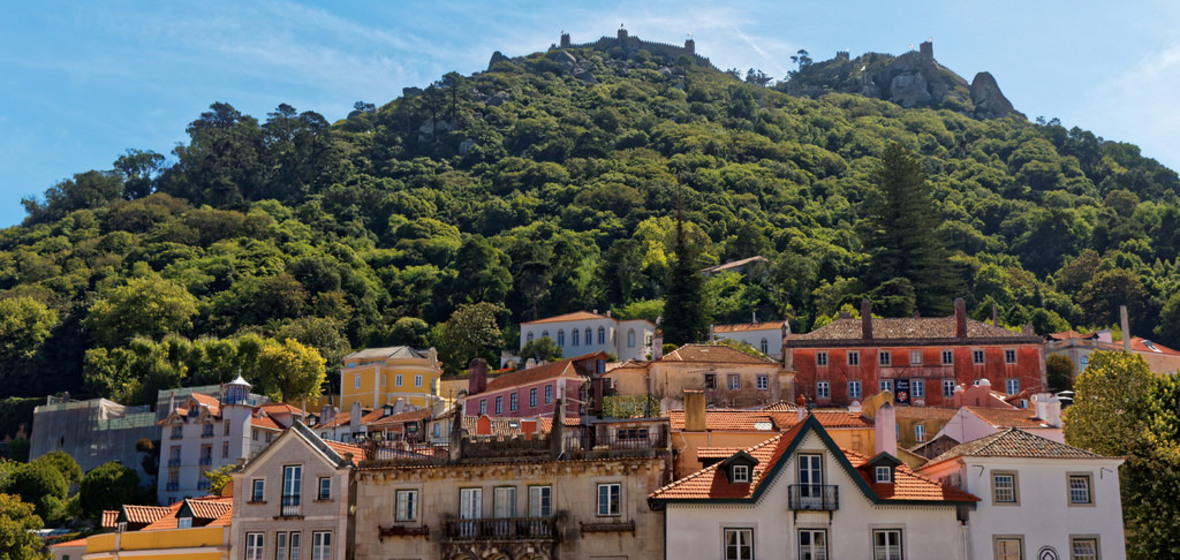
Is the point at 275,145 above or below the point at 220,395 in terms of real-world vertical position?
above

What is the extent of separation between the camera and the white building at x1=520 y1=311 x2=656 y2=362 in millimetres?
105750

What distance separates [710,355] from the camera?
240 feet

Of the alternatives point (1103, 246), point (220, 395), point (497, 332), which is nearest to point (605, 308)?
point (497, 332)

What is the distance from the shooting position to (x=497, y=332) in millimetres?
109750

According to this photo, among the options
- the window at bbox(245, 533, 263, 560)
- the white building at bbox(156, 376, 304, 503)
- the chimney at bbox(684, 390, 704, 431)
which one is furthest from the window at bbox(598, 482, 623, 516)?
the white building at bbox(156, 376, 304, 503)

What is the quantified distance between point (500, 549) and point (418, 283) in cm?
9995

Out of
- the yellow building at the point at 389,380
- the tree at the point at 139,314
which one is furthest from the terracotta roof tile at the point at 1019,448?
the tree at the point at 139,314

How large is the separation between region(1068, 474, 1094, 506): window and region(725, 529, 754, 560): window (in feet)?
32.2

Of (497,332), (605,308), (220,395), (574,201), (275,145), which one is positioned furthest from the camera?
(275,145)

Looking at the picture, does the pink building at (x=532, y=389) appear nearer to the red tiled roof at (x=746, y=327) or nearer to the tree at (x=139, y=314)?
the red tiled roof at (x=746, y=327)

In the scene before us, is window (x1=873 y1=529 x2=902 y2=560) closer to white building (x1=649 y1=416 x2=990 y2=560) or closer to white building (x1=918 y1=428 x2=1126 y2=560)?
white building (x1=649 y1=416 x2=990 y2=560)

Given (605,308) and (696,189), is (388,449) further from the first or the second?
(696,189)

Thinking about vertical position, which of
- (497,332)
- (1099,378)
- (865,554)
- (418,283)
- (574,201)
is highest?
(574,201)

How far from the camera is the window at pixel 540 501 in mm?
39906
